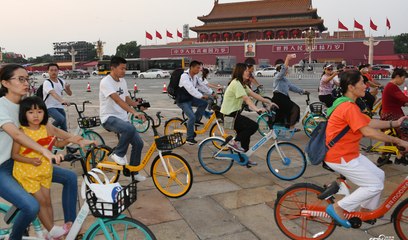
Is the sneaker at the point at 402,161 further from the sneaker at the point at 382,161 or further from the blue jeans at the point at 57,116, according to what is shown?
the blue jeans at the point at 57,116

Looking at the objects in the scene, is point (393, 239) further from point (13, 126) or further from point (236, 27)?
point (236, 27)

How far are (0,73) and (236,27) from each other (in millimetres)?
53773

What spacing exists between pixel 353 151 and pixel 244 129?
7.20 feet

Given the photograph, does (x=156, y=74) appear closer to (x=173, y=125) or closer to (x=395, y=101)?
(x=173, y=125)

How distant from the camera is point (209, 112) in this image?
7.18 metres

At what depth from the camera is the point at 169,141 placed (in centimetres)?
392

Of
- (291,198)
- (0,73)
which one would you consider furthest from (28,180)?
(291,198)

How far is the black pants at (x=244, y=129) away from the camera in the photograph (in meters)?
4.94

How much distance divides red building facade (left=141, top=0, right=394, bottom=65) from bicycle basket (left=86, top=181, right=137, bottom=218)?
49.4 m

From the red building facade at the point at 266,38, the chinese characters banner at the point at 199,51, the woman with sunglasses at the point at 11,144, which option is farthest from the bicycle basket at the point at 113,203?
the chinese characters banner at the point at 199,51

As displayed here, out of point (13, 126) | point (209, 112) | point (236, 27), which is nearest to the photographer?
point (13, 126)

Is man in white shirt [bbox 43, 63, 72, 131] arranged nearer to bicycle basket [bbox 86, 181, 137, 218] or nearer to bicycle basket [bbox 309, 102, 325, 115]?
bicycle basket [bbox 86, 181, 137, 218]

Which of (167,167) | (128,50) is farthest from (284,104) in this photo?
(128,50)

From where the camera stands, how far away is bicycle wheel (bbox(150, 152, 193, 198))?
160 inches
